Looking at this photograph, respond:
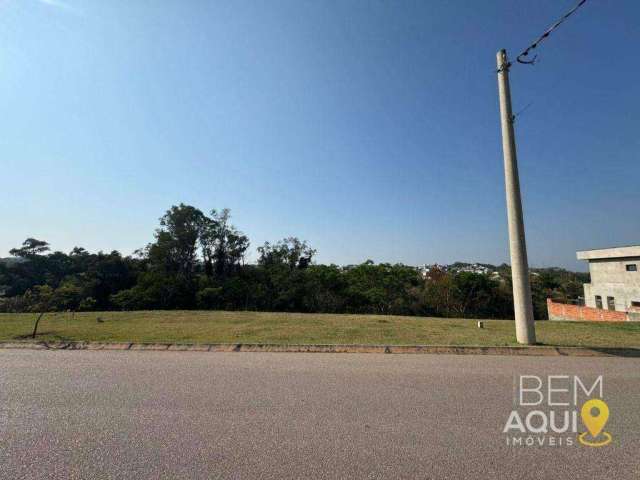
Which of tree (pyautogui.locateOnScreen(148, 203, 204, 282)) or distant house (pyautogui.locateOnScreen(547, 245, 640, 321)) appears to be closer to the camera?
distant house (pyautogui.locateOnScreen(547, 245, 640, 321))

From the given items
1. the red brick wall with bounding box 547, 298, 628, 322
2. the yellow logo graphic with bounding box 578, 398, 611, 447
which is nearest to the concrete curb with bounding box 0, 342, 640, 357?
the yellow logo graphic with bounding box 578, 398, 611, 447

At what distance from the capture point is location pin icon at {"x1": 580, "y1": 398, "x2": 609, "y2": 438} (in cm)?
282

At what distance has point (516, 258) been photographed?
620 centimetres

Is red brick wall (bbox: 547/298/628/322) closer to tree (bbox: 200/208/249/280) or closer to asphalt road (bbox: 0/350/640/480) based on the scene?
asphalt road (bbox: 0/350/640/480)

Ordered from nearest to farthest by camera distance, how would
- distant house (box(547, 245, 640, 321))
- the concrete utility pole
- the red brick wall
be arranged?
the concrete utility pole → the red brick wall → distant house (box(547, 245, 640, 321))

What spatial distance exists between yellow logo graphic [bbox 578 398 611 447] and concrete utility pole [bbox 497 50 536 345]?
2.81 meters

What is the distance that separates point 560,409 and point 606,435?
0.46 m

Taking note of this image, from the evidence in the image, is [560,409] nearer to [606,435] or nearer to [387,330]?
[606,435]

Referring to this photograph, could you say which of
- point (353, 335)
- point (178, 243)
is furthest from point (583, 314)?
point (178, 243)

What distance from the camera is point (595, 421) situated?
9.66 ft

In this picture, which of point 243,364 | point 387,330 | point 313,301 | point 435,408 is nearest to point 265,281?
point 313,301

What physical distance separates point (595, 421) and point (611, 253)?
24914 mm

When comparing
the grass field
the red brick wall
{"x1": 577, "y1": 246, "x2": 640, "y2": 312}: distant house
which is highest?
{"x1": 577, "y1": 246, "x2": 640, "y2": 312}: distant house

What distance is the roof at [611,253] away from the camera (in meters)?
19.2
